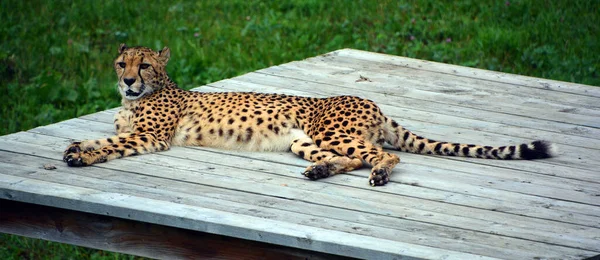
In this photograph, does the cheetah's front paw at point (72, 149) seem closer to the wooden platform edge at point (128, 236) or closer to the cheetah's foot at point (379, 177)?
the wooden platform edge at point (128, 236)

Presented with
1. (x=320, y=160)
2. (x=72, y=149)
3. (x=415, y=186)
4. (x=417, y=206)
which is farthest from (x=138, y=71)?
(x=417, y=206)

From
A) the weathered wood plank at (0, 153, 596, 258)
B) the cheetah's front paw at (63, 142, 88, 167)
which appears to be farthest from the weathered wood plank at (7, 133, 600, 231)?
the weathered wood plank at (0, 153, 596, 258)

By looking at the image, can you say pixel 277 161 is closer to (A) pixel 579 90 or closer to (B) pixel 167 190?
(B) pixel 167 190

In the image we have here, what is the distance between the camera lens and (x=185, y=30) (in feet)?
31.7

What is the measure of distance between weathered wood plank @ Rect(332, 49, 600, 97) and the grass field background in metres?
1.20

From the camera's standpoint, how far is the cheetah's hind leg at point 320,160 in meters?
4.82

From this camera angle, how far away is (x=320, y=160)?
16.6 ft

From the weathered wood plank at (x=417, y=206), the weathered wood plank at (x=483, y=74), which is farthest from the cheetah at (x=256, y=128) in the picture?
the weathered wood plank at (x=483, y=74)

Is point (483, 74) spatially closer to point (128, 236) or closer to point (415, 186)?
point (415, 186)

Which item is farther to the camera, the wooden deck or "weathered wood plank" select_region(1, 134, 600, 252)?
"weathered wood plank" select_region(1, 134, 600, 252)

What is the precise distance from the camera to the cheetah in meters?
5.09

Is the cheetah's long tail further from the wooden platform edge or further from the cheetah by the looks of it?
the wooden platform edge

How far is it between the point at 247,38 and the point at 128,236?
16.8ft

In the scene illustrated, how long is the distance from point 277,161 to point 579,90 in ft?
8.70
